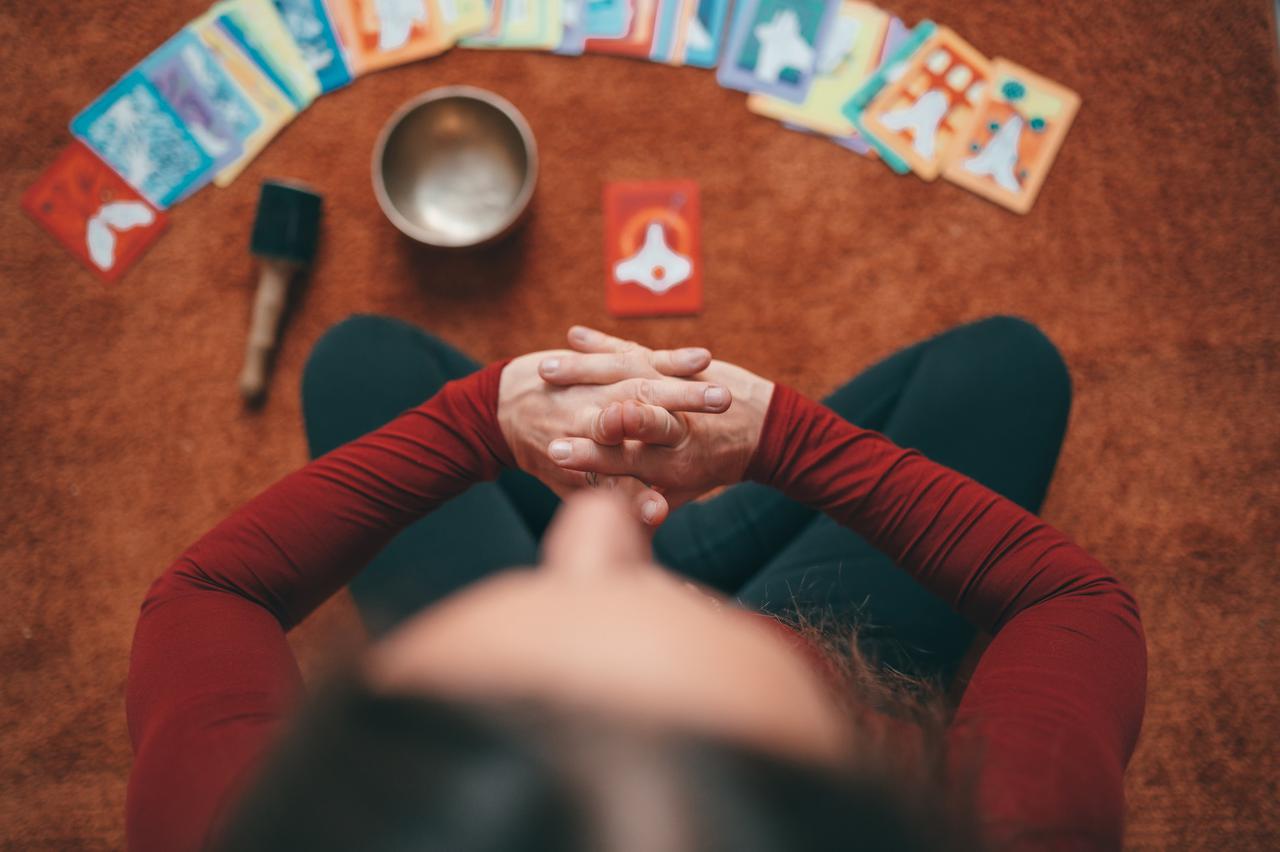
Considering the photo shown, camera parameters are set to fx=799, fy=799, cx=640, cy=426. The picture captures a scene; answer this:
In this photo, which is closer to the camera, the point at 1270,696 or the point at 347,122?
the point at 1270,696

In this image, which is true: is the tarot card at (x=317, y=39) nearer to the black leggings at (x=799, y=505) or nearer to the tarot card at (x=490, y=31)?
the tarot card at (x=490, y=31)

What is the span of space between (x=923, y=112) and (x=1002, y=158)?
0.45 ft

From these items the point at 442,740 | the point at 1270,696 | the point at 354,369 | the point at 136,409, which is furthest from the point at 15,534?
the point at 1270,696

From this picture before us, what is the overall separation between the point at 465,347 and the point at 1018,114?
909 millimetres

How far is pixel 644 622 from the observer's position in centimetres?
37

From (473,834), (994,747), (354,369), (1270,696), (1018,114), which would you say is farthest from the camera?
(1018,114)

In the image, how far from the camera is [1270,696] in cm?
111

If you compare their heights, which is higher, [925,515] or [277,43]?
[277,43]

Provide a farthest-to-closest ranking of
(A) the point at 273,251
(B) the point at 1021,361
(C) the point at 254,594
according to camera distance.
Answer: (A) the point at 273,251 → (B) the point at 1021,361 → (C) the point at 254,594

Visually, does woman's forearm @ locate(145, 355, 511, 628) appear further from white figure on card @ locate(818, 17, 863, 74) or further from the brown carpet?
white figure on card @ locate(818, 17, 863, 74)

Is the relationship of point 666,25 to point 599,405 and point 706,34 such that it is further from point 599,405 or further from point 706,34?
point 599,405

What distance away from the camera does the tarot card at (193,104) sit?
1211 mm

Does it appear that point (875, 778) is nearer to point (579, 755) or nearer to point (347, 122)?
point (579, 755)

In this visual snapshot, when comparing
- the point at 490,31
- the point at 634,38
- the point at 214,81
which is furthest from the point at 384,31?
the point at 634,38
